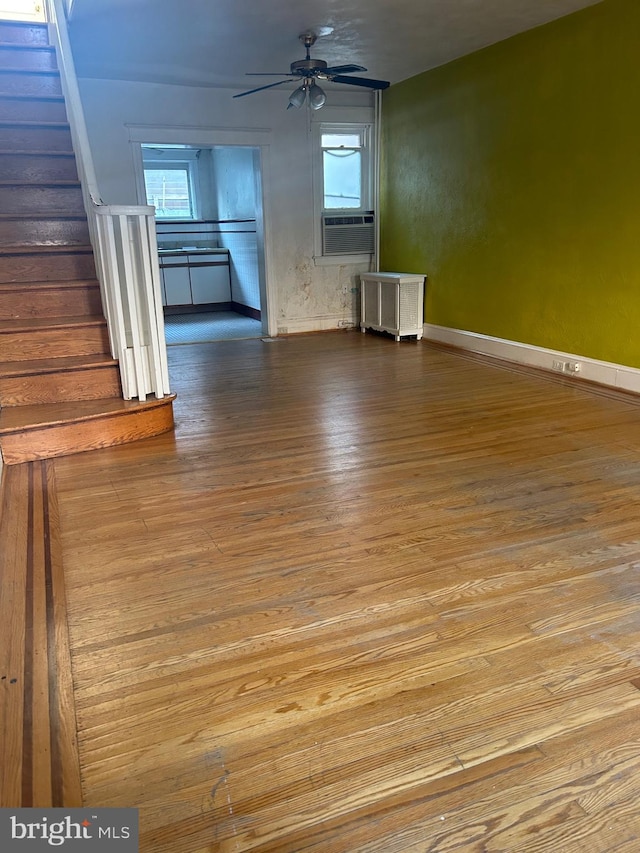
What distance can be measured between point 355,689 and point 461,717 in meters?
0.29

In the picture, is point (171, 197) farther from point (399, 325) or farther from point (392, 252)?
point (399, 325)

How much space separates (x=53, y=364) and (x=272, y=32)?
321 cm

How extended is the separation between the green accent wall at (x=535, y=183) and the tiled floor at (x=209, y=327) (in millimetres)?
2308

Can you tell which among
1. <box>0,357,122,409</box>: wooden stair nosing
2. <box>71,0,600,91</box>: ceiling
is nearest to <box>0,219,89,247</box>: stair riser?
<box>0,357,122,409</box>: wooden stair nosing

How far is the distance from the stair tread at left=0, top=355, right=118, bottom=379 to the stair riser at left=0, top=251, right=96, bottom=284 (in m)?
0.73

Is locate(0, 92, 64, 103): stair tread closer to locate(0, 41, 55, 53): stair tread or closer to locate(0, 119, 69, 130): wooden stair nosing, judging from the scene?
locate(0, 119, 69, 130): wooden stair nosing

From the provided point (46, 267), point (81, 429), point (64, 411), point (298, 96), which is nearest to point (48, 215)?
point (46, 267)

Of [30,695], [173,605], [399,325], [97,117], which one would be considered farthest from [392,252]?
[30,695]

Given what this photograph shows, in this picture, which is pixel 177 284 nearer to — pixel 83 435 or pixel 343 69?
pixel 343 69

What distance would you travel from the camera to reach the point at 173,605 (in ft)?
6.82

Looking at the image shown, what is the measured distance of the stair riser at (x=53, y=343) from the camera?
12.7 feet

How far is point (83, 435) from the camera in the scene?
11.6ft

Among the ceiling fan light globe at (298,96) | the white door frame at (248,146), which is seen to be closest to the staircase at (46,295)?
the white door frame at (248,146)

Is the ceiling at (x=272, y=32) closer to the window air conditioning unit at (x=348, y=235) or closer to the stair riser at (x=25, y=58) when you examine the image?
the stair riser at (x=25, y=58)
